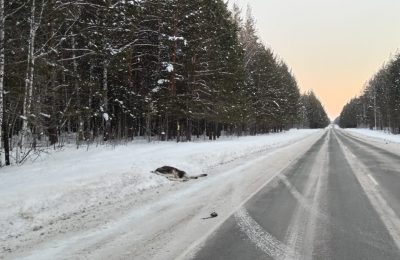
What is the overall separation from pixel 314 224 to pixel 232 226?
1350 millimetres

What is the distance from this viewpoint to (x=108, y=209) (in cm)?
845

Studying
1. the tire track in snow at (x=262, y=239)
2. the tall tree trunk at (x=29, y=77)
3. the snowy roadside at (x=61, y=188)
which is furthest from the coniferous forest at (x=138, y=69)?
the tire track in snow at (x=262, y=239)

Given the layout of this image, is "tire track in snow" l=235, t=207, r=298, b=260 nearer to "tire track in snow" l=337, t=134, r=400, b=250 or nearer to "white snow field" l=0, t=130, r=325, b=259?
"white snow field" l=0, t=130, r=325, b=259

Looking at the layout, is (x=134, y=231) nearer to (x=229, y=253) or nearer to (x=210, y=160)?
(x=229, y=253)

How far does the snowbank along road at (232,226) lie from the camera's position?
18.2 feet

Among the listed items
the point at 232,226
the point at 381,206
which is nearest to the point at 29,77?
the point at 232,226

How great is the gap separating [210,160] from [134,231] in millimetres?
11761

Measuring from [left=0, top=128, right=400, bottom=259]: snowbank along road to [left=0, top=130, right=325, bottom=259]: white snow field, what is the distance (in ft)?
0.06

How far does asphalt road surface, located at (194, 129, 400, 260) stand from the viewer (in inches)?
215

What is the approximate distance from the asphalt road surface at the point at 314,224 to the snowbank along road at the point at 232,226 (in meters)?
0.01

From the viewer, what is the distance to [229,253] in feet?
17.9

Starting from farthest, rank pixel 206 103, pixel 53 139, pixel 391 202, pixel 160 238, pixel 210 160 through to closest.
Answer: pixel 206 103 < pixel 53 139 < pixel 210 160 < pixel 391 202 < pixel 160 238

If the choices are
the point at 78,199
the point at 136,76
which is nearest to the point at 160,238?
the point at 78,199

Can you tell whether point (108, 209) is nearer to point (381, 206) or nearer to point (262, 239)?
point (262, 239)
